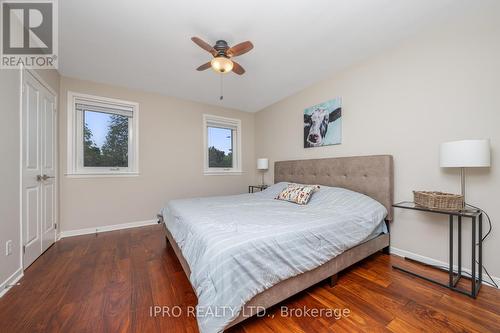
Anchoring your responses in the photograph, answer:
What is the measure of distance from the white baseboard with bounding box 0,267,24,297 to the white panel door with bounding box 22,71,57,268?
0.15 m

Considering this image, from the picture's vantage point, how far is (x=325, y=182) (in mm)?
2895

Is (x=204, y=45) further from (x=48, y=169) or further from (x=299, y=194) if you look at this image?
(x=48, y=169)

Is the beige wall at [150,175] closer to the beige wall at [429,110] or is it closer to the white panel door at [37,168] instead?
the white panel door at [37,168]

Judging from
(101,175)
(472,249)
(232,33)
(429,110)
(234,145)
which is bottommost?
(472,249)

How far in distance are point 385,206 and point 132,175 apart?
150 inches

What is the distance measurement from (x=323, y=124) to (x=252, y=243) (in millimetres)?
2407

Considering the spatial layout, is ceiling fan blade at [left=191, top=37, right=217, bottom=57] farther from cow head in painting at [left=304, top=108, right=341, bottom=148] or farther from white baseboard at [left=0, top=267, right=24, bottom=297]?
white baseboard at [left=0, top=267, right=24, bottom=297]

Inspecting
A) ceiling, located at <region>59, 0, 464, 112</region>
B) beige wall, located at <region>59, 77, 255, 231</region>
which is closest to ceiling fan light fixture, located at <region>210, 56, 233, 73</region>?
ceiling, located at <region>59, 0, 464, 112</region>

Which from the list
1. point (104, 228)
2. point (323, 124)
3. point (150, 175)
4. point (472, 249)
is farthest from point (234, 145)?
point (472, 249)

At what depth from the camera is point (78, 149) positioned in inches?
120

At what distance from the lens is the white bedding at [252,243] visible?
1090 mm

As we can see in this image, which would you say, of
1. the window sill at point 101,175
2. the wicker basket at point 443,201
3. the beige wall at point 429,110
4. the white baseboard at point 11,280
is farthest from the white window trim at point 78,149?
the wicker basket at point 443,201

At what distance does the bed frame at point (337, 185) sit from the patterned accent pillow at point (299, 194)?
47cm

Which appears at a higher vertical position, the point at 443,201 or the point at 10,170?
the point at 10,170
